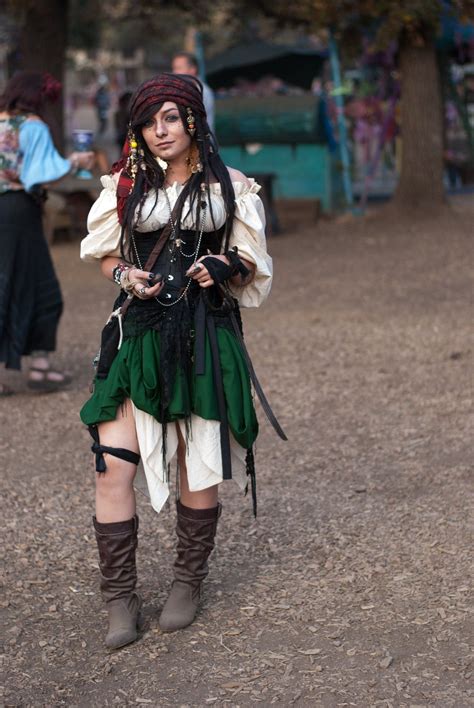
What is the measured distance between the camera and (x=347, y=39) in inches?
559

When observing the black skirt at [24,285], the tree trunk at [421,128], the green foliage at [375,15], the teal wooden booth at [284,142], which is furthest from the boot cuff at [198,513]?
the teal wooden booth at [284,142]

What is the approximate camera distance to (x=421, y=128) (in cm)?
1320

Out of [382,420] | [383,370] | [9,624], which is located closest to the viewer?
[9,624]

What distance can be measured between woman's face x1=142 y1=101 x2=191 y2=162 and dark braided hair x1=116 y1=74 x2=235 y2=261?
0.05 feet

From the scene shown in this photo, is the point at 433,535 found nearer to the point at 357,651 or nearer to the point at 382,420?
the point at 357,651

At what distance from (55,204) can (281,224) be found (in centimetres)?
717

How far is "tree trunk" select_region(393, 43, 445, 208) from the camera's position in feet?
42.8

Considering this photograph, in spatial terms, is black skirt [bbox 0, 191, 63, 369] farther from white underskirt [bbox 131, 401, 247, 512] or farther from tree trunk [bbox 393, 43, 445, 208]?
tree trunk [bbox 393, 43, 445, 208]

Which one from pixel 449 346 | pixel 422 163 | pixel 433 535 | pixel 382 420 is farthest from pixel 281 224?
pixel 433 535

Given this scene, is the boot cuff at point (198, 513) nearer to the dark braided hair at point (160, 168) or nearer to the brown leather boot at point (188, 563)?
the brown leather boot at point (188, 563)

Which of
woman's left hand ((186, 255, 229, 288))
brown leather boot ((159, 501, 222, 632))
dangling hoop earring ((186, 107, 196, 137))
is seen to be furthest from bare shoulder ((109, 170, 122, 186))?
brown leather boot ((159, 501, 222, 632))

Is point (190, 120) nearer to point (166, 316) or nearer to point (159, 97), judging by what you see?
point (159, 97)

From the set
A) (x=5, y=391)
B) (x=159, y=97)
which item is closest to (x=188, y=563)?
(x=159, y=97)

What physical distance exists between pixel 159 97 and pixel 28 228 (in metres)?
3.18
